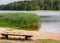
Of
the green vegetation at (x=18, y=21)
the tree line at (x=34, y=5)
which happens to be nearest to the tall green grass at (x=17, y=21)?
the green vegetation at (x=18, y=21)

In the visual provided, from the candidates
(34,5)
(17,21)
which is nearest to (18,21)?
(17,21)

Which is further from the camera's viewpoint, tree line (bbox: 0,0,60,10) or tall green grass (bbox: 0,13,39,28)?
tree line (bbox: 0,0,60,10)

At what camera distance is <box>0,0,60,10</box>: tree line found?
3186 cm

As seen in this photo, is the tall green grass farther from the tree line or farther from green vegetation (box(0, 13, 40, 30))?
the tree line

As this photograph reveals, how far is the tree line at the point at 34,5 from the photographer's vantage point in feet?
105

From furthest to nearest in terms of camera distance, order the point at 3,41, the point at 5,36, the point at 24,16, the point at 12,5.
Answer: the point at 12,5 < the point at 24,16 < the point at 5,36 < the point at 3,41

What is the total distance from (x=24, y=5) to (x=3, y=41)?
21628 millimetres

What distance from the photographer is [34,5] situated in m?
33.5

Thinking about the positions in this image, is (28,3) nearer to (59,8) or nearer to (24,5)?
(24,5)

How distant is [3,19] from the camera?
742 inches

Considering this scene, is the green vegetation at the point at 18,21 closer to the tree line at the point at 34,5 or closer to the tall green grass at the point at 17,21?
the tall green grass at the point at 17,21

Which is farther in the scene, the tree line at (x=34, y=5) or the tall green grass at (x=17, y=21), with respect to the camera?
the tree line at (x=34, y=5)

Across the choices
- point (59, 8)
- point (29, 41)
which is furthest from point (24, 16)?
point (59, 8)

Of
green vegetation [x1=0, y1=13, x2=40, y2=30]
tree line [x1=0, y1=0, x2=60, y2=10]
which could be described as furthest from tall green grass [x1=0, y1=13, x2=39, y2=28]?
tree line [x1=0, y1=0, x2=60, y2=10]
